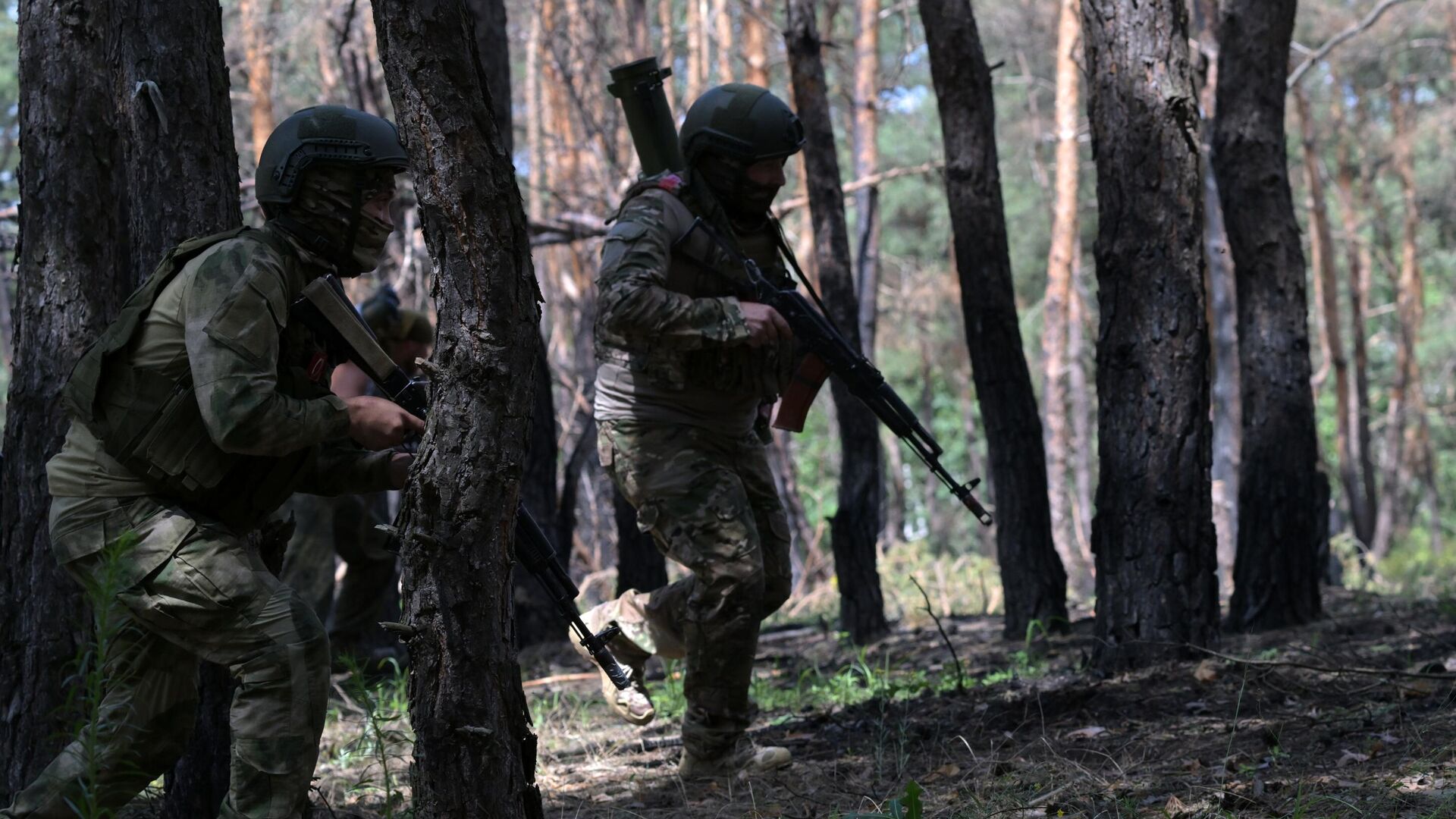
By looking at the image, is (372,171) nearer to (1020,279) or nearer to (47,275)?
(47,275)

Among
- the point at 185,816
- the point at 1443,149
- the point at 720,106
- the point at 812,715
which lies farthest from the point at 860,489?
the point at 1443,149

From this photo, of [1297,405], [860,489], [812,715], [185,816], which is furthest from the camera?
[860,489]

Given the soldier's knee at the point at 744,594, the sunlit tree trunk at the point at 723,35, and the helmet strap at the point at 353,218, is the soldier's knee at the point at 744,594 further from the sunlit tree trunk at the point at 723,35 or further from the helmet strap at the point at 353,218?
→ the sunlit tree trunk at the point at 723,35

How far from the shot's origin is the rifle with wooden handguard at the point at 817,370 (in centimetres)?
461

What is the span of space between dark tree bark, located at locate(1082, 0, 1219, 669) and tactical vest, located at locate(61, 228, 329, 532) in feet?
10.7

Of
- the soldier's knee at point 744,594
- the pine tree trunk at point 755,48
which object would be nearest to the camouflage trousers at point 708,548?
the soldier's knee at point 744,594

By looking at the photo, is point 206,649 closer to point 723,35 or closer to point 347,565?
point 347,565

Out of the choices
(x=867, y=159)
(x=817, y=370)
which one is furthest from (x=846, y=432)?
(x=867, y=159)

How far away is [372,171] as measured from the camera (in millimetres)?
3205

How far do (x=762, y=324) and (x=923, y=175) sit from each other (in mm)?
22324

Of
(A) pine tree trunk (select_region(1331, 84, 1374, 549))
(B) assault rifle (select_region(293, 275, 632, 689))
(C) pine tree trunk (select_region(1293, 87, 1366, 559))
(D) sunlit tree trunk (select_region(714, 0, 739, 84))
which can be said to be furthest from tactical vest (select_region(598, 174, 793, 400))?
(C) pine tree trunk (select_region(1293, 87, 1366, 559))

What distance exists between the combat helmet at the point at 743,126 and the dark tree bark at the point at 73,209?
5.12ft

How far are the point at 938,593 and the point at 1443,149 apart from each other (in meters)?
17.2

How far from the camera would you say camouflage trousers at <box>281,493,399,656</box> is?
6738 millimetres
